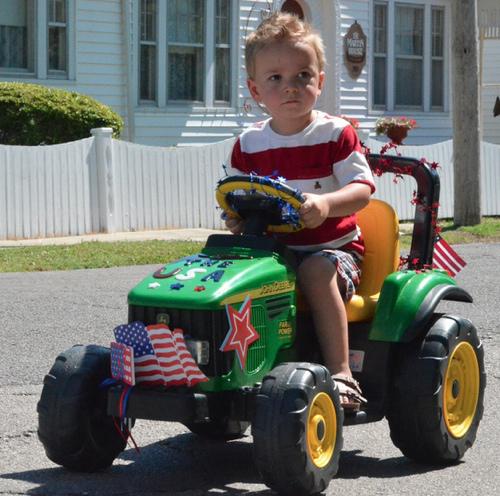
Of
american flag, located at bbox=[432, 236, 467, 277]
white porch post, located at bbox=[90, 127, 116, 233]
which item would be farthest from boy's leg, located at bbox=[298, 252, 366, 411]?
white porch post, located at bbox=[90, 127, 116, 233]

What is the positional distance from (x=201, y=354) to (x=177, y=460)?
87 cm

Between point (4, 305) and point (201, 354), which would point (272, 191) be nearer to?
point (201, 354)

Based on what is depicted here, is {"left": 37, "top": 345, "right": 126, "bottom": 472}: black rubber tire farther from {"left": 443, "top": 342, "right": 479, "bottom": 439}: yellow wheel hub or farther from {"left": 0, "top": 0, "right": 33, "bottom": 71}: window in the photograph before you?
{"left": 0, "top": 0, "right": 33, "bottom": 71}: window

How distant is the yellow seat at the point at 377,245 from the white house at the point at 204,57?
13.0 meters

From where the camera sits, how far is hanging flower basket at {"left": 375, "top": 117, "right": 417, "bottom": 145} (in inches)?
852

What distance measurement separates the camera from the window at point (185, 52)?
64.6 feet

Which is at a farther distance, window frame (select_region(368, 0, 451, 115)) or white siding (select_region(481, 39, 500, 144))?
white siding (select_region(481, 39, 500, 144))

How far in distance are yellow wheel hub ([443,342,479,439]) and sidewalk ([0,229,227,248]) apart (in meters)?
8.69

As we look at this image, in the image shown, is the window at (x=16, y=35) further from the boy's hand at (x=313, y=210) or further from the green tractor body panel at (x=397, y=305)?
the boy's hand at (x=313, y=210)

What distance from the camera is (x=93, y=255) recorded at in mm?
12344

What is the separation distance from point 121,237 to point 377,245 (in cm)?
933

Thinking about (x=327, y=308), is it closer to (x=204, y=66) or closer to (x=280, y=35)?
(x=280, y=35)

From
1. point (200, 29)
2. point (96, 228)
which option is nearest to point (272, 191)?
point (96, 228)

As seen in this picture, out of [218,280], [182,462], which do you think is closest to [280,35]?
[218,280]
